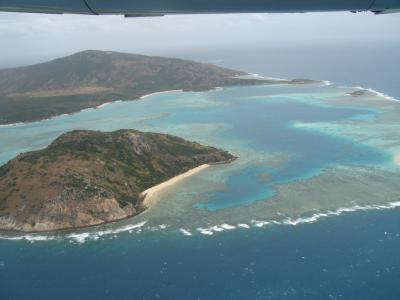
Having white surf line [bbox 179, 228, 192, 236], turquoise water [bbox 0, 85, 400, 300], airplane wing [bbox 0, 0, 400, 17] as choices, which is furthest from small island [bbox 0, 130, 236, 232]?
airplane wing [bbox 0, 0, 400, 17]

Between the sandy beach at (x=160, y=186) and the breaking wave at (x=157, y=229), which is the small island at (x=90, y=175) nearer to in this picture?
the sandy beach at (x=160, y=186)

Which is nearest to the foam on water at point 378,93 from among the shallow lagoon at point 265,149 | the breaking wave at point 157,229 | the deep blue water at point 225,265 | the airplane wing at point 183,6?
the shallow lagoon at point 265,149

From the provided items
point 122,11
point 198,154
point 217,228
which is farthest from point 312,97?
point 122,11

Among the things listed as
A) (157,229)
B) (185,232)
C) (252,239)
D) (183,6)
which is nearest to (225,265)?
(252,239)

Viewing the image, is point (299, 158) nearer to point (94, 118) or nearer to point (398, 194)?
point (398, 194)

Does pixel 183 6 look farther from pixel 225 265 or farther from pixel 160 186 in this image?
pixel 160 186
